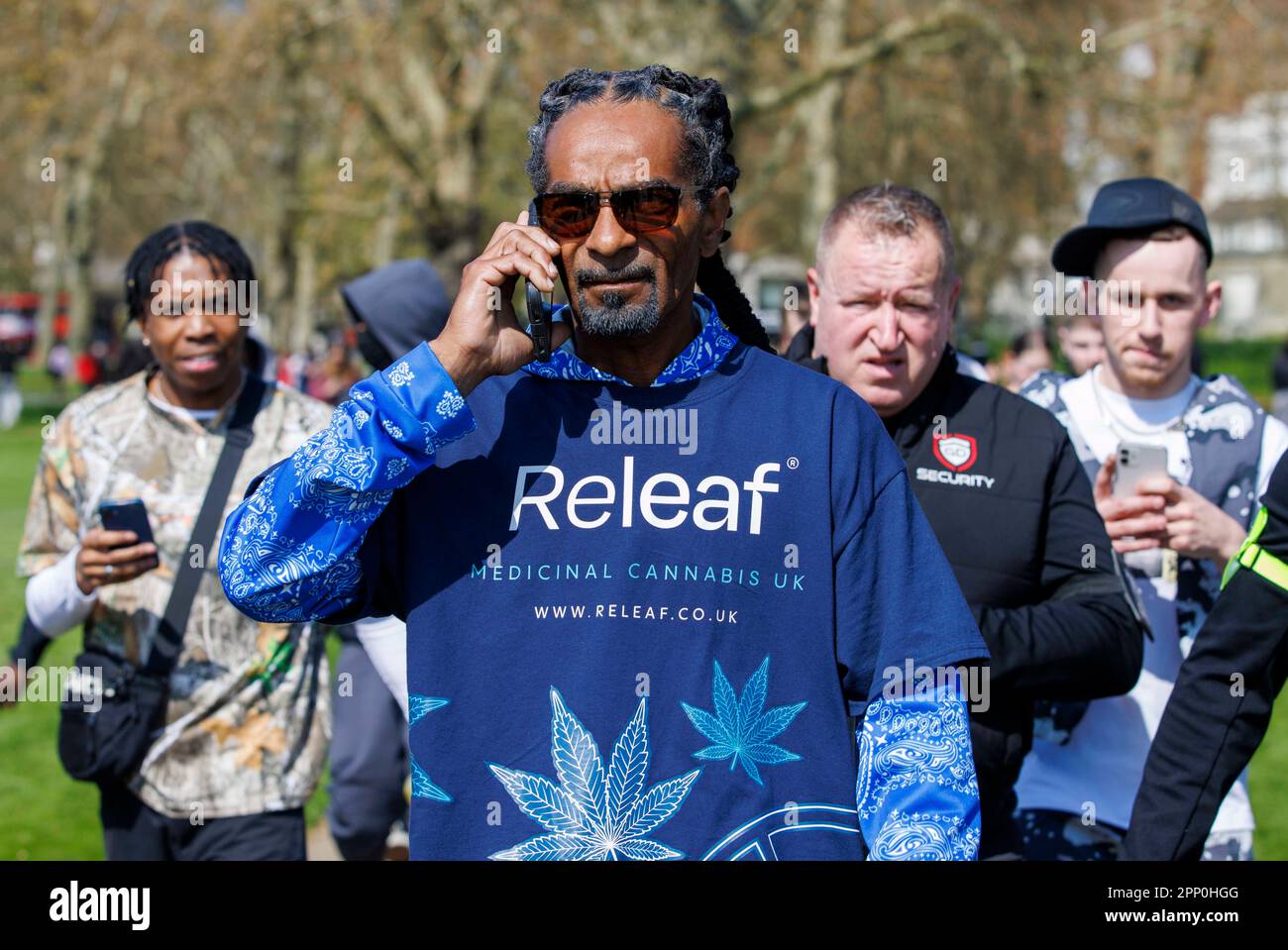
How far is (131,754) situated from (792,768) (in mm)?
2448

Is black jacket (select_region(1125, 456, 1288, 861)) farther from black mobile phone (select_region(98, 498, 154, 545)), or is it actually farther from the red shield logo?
black mobile phone (select_region(98, 498, 154, 545))

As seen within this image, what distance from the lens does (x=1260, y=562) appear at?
288 centimetres

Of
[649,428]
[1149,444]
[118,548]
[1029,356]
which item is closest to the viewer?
[649,428]

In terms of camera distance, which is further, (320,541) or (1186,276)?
(1186,276)

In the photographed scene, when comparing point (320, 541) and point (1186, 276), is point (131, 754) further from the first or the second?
point (1186, 276)

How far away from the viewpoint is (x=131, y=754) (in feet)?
14.0

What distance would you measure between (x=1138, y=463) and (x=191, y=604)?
2.46m

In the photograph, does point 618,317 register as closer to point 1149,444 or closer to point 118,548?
point 1149,444

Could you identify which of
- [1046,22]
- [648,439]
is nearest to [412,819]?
[648,439]

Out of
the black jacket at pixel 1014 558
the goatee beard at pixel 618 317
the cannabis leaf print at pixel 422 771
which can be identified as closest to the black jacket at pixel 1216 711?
the black jacket at pixel 1014 558

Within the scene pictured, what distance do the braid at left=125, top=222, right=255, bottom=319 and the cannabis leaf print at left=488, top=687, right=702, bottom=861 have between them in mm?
2662

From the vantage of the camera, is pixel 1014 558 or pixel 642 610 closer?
pixel 642 610

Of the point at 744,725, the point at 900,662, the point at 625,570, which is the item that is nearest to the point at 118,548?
the point at 625,570

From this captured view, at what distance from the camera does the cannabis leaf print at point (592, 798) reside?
2.38 meters
